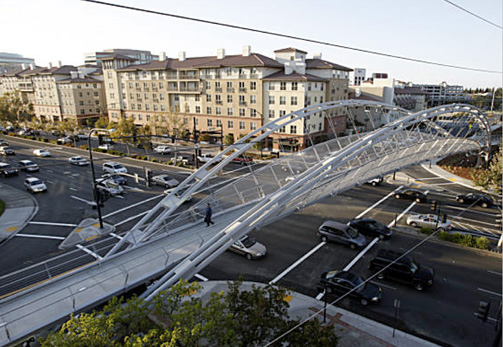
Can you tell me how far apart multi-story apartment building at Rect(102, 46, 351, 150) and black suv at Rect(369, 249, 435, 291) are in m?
29.1

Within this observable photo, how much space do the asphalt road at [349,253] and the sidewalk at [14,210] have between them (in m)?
0.75

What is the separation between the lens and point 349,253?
21.0 metres

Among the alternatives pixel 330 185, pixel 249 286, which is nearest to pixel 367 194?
pixel 330 185

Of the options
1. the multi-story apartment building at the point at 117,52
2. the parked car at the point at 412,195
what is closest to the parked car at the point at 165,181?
the parked car at the point at 412,195

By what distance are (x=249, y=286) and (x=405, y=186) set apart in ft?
81.6

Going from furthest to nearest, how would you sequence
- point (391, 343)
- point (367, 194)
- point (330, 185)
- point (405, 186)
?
point (405, 186) → point (367, 194) → point (330, 185) → point (391, 343)

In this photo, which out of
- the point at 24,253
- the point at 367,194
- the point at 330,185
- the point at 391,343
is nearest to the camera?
the point at 391,343

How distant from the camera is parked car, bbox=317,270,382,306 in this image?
16.0m

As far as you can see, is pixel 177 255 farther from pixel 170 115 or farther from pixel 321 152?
pixel 170 115

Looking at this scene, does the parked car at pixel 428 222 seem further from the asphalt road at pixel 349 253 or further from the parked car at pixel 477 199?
the parked car at pixel 477 199

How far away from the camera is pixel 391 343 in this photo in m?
13.6

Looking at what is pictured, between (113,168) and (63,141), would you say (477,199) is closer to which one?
(113,168)

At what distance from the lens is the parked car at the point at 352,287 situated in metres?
16.0

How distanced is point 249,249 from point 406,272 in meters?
9.15
